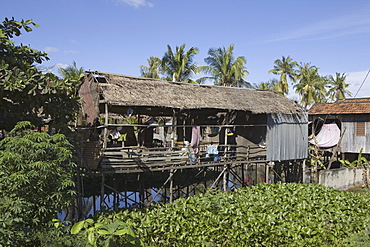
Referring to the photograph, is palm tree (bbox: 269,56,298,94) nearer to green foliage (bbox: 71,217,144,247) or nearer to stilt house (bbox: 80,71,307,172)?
stilt house (bbox: 80,71,307,172)

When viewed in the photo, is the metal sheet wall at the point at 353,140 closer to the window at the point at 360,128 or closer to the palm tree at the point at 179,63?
the window at the point at 360,128

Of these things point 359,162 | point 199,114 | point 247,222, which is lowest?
point 247,222

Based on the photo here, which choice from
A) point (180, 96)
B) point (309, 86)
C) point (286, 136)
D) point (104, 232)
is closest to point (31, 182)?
point (104, 232)

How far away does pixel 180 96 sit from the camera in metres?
13.2

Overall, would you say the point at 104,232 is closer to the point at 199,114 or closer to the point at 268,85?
the point at 199,114

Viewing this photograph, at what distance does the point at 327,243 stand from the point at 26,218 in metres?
6.53

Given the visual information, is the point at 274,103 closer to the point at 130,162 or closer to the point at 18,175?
the point at 130,162

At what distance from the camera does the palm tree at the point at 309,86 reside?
3528 cm

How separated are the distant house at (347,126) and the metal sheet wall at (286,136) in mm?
3876

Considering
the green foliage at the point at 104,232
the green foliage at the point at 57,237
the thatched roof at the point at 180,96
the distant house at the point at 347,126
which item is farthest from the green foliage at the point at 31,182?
the distant house at the point at 347,126

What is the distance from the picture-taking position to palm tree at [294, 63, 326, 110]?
35.3 meters

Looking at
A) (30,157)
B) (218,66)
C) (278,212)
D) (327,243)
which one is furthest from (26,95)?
(218,66)

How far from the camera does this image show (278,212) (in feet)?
28.8

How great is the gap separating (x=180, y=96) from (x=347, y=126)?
1304 cm
